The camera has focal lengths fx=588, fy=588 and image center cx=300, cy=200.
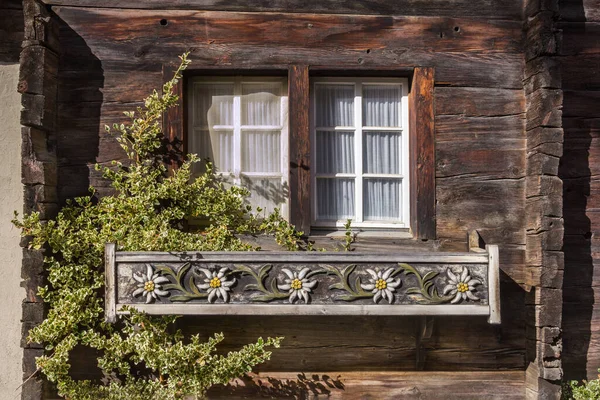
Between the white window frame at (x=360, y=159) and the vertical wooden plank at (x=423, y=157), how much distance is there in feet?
0.33

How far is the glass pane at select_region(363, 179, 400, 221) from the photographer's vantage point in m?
4.31

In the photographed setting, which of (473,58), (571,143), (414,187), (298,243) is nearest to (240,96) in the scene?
(298,243)

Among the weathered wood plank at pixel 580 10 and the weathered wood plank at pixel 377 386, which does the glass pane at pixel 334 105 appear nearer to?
the weathered wood plank at pixel 580 10

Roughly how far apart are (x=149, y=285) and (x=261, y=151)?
1282 millimetres

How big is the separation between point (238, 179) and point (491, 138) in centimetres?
185

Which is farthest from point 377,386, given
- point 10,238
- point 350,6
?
point 10,238

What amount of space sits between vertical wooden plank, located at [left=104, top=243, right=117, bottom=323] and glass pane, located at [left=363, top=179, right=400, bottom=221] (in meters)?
1.78

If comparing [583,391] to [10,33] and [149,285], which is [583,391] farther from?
[10,33]

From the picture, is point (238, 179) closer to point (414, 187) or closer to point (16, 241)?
point (414, 187)

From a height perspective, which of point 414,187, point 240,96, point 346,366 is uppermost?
point 240,96

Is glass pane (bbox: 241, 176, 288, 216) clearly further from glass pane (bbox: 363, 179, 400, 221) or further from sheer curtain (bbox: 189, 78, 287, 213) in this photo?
glass pane (bbox: 363, 179, 400, 221)

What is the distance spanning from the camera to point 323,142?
170 inches

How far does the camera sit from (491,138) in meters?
4.23

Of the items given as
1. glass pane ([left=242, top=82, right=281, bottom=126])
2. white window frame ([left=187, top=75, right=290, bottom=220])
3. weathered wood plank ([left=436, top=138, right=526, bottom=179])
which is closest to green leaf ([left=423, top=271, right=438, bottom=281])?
weathered wood plank ([left=436, top=138, right=526, bottom=179])
